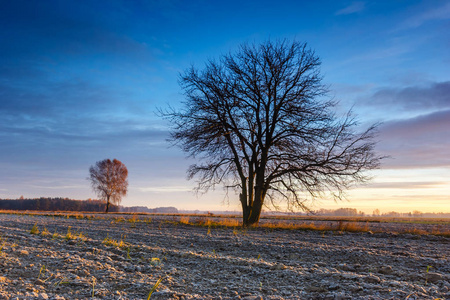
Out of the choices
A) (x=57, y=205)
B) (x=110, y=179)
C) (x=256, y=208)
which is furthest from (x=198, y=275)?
(x=57, y=205)

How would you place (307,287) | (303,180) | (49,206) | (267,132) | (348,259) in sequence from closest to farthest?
(307,287) → (348,259) → (303,180) → (267,132) → (49,206)

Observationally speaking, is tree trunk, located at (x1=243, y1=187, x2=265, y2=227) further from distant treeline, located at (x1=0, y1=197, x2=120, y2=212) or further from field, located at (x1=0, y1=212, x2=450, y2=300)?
distant treeline, located at (x1=0, y1=197, x2=120, y2=212)

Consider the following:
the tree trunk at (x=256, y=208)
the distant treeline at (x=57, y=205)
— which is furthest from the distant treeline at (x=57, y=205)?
the tree trunk at (x=256, y=208)

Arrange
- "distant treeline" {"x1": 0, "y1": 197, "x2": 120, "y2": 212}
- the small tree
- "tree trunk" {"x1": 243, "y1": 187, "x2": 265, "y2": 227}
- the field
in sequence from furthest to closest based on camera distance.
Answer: "distant treeline" {"x1": 0, "y1": 197, "x2": 120, "y2": 212}
the small tree
"tree trunk" {"x1": 243, "y1": 187, "x2": 265, "y2": 227}
the field

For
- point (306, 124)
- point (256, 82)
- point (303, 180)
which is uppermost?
point (256, 82)

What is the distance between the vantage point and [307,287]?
409 centimetres

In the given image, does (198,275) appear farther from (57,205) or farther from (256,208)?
(57,205)

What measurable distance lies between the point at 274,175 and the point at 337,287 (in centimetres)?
1128

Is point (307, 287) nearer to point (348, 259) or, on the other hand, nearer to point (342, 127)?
point (348, 259)

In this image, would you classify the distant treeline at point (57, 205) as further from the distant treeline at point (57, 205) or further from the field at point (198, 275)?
the field at point (198, 275)

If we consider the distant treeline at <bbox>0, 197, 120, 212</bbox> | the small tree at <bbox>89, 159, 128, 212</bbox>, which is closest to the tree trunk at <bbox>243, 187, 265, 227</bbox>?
the small tree at <bbox>89, 159, 128, 212</bbox>

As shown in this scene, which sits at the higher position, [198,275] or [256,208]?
[256,208]

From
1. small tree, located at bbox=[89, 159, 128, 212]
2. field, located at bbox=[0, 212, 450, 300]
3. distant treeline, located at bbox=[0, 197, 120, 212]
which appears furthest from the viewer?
distant treeline, located at bbox=[0, 197, 120, 212]

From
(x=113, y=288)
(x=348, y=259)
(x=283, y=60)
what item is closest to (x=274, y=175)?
(x=283, y=60)
